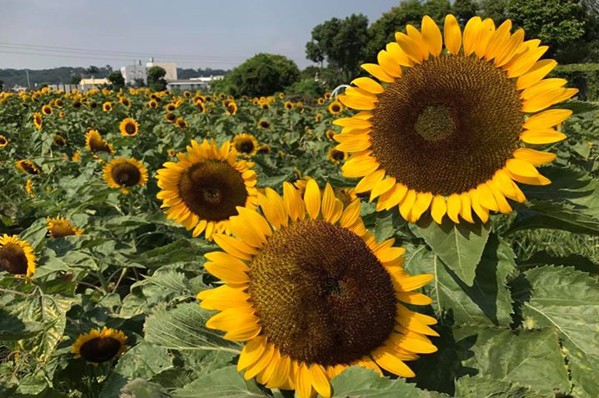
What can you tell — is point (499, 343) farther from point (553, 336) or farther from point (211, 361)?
point (211, 361)

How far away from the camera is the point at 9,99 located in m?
14.1

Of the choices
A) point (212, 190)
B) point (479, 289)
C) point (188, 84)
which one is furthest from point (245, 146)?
point (188, 84)

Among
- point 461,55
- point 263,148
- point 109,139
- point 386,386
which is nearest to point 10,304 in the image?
point 386,386

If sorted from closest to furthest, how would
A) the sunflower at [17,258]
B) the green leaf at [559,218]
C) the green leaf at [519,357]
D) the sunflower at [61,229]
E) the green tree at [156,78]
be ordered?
1. the green leaf at [519,357]
2. the green leaf at [559,218]
3. the sunflower at [17,258]
4. the sunflower at [61,229]
5. the green tree at [156,78]

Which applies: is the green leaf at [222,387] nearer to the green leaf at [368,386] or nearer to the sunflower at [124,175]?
the green leaf at [368,386]

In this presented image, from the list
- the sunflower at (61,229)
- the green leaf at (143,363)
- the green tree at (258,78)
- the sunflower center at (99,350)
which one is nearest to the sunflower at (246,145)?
the sunflower at (61,229)

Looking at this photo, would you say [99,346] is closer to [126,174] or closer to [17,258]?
[17,258]

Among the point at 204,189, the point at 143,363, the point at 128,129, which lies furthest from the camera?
the point at 128,129

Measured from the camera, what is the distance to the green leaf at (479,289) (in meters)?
1.48

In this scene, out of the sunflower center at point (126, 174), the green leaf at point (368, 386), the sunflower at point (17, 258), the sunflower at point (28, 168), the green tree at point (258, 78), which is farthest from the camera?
the green tree at point (258, 78)

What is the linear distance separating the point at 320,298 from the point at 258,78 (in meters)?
27.2

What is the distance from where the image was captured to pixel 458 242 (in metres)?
1.47

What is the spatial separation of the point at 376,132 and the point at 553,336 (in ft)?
2.31

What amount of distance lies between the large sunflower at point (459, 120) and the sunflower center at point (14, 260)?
176 centimetres
